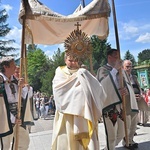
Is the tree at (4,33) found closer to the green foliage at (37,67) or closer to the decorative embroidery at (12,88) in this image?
the green foliage at (37,67)

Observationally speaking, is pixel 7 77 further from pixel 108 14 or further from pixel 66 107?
pixel 108 14

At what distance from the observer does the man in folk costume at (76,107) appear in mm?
3668

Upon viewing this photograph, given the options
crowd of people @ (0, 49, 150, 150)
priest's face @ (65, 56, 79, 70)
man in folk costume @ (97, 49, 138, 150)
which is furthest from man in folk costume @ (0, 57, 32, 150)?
man in folk costume @ (97, 49, 138, 150)

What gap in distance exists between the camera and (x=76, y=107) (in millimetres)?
3674

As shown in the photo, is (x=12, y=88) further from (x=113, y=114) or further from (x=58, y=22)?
(x=113, y=114)

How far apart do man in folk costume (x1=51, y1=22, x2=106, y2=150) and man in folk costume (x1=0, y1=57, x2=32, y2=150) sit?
60cm

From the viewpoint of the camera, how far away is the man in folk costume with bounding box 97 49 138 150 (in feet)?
14.9

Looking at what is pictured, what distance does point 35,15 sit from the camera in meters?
4.00

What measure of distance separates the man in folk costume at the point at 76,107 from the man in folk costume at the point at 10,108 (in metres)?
0.60

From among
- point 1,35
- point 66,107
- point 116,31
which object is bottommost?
point 66,107

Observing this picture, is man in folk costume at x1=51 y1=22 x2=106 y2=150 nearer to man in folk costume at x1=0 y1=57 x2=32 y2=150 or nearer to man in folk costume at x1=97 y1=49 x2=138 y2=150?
man in folk costume at x1=0 y1=57 x2=32 y2=150

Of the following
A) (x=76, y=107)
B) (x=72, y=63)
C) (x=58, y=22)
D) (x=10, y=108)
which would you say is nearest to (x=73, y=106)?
(x=76, y=107)

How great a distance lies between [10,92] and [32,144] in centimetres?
227

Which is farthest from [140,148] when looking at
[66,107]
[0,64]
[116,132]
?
[0,64]
